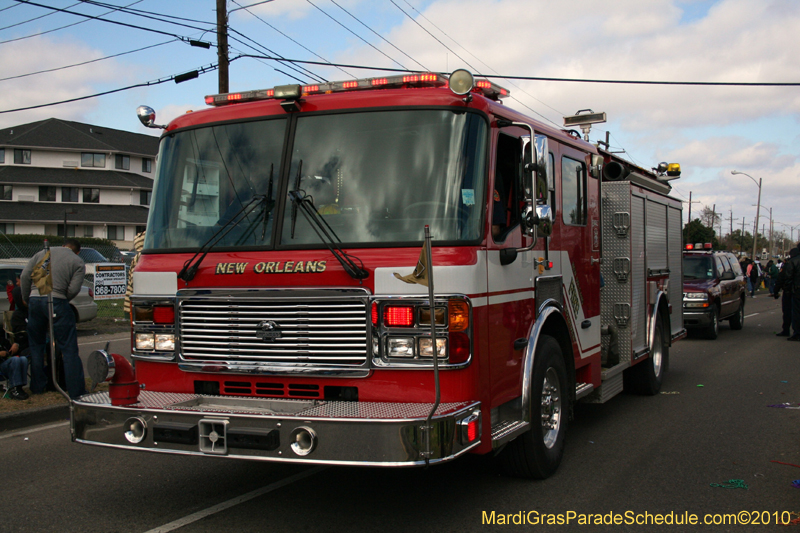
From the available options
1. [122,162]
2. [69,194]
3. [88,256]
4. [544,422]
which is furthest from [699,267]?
[122,162]

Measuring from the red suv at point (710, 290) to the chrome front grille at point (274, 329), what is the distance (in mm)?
12001

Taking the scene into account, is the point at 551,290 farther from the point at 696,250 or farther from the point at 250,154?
the point at 696,250

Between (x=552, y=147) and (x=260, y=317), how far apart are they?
110 inches

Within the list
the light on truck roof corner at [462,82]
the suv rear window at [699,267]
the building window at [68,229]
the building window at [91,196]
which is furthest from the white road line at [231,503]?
the building window at [91,196]

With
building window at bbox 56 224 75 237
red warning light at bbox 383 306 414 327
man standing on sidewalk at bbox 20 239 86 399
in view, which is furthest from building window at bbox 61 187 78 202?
red warning light at bbox 383 306 414 327

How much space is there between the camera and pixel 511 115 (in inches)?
192

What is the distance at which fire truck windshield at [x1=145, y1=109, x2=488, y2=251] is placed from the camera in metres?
4.28

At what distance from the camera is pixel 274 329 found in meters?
4.28

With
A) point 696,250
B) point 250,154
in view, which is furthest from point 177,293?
point 696,250

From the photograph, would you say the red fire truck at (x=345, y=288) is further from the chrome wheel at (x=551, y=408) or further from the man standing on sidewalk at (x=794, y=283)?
the man standing on sidewalk at (x=794, y=283)

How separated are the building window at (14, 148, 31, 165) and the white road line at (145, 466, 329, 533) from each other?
175 feet

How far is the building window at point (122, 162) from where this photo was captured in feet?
174

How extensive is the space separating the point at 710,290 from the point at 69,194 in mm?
47602

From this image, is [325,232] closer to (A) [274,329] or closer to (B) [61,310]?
(A) [274,329]
